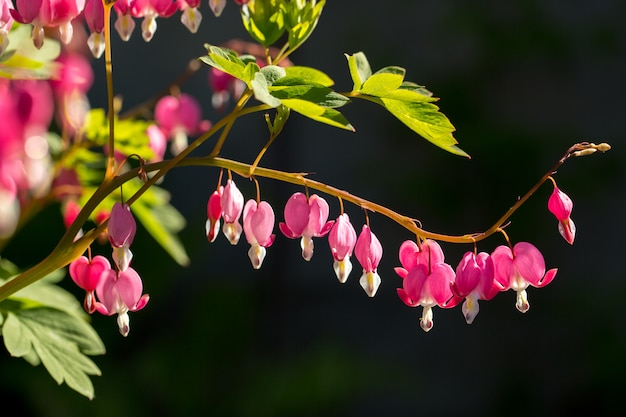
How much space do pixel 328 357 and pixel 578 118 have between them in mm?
1418

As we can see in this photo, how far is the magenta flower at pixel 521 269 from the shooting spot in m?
0.62

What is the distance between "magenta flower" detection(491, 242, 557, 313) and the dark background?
107 inches

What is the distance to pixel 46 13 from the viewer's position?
0.59 m

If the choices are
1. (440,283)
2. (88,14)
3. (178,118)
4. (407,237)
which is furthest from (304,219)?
(407,237)

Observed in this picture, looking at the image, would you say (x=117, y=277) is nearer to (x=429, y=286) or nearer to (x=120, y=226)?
(x=120, y=226)

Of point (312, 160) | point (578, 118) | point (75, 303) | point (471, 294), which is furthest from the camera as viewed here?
point (312, 160)

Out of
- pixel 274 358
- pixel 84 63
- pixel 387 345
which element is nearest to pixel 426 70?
pixel 387 345

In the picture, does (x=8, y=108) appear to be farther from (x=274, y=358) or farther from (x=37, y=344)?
(x=274, y=358)

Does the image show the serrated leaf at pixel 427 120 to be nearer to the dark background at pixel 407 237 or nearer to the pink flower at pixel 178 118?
the pink flower at pixel 178 118

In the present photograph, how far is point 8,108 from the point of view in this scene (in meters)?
0.41

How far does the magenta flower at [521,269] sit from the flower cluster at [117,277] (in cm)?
26

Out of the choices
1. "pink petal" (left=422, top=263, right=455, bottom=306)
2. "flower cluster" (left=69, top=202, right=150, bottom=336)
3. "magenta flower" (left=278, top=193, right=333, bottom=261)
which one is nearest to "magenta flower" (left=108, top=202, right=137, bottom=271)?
"flower cluster" (left=69, top=202, right=150, bottom=336)

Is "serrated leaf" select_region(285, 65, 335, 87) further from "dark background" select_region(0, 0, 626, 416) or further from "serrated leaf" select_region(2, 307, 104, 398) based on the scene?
"dark background" select_region(0, 0, 626, 416)

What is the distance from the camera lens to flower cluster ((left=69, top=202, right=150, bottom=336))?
58 cm
